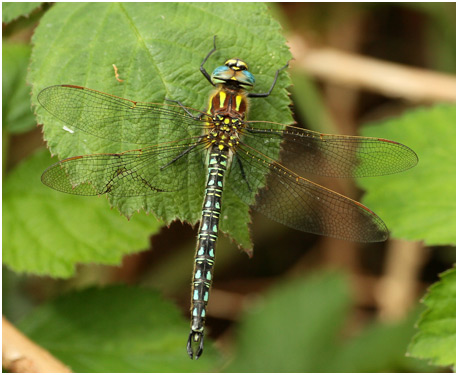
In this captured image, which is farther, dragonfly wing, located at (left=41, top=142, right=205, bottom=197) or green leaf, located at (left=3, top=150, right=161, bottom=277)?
green leaf, located at (left=3, top=150, right=161, bottom=277)

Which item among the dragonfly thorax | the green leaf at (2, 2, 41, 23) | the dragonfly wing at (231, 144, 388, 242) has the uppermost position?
the green leaf at (2, 2, 41, 23)

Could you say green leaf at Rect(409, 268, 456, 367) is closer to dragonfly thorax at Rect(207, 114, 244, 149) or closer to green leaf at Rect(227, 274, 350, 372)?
dragonfly thorax at Rect(207, 114, 244, 149)

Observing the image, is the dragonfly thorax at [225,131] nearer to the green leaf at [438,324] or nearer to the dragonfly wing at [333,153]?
the dragonfly wing at [333,153]

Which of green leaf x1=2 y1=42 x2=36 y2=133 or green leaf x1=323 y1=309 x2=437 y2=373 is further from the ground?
green leaf x1=2 y1=42 x2=36 y2=133

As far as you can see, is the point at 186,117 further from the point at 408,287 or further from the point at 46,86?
the point at 408,287

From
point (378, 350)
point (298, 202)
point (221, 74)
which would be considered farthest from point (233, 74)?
point (378, 350)

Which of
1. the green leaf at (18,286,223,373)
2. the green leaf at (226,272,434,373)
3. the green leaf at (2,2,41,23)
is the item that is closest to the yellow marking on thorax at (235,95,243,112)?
the green leaf at (2,2,41,23)
